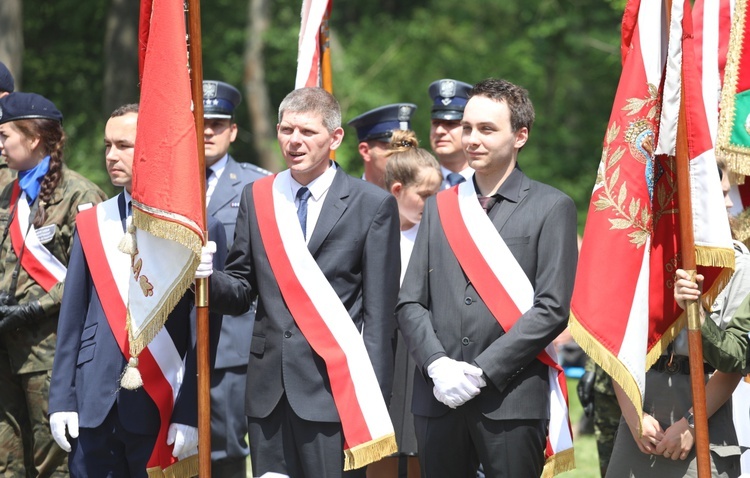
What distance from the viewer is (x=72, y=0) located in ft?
59.0

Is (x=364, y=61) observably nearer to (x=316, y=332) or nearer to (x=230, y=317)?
(x=230, y=317)

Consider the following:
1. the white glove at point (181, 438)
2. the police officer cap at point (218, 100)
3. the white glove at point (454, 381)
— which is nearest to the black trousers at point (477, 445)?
the white glove at point (454, 381)

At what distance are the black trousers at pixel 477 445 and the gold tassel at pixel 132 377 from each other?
114 cm

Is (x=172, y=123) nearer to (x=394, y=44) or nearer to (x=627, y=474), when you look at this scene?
(x=627, y=474)

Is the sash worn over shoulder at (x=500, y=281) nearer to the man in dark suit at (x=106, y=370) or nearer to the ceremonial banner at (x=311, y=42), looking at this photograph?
the man in dark suit at (x=106, y=370)

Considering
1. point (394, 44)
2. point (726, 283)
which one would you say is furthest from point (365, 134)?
point (394, 44)

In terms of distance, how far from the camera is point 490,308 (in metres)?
4.58

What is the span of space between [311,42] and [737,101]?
2.23 meters

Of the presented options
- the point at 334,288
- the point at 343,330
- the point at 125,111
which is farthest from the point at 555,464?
the point at 125,111

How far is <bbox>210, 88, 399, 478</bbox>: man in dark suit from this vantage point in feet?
15.3

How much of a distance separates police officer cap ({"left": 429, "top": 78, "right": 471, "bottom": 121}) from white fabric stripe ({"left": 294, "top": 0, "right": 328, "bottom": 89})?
2.84 feet

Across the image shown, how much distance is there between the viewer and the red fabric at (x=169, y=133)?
4602 mm

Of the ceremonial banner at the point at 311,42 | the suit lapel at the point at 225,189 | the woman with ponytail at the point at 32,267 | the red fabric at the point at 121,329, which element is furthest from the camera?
the suit lapel at the point at 225,189

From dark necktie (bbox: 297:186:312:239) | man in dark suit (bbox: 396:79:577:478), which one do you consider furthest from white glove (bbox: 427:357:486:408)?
dark necktie (bbox: 297:186:312:239)
